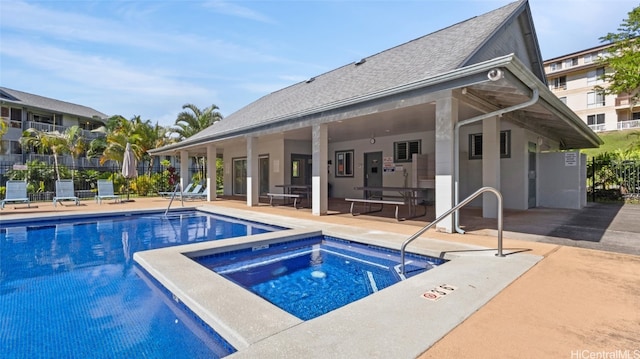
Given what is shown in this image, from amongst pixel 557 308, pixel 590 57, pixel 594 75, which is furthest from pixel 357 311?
pixel 590 57

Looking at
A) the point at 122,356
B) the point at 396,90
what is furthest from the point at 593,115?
the point at 122,356

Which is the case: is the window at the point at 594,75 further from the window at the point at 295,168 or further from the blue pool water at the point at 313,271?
the blue pool water at the point at 313,271

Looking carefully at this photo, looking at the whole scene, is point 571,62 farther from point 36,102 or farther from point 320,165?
point 36,102

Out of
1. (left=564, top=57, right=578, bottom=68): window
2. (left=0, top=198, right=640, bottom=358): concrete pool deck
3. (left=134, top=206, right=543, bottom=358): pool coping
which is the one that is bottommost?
(left=0, top=198, right=640, bottom=358): concrete pool deck

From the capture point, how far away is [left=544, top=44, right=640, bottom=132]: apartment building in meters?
33.7

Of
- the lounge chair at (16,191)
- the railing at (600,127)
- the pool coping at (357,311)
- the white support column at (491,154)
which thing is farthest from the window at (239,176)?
the railing at (600,127)

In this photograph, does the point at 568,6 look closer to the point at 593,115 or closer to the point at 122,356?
the point at 122,356

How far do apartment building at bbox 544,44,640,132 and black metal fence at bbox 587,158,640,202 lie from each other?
81.6 feet

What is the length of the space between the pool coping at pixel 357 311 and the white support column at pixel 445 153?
1711mm

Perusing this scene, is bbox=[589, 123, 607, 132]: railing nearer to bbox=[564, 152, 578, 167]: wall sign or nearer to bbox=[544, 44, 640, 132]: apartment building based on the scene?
bbox=[544, 44, 640, 132]: apartment building

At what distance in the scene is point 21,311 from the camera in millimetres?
3619

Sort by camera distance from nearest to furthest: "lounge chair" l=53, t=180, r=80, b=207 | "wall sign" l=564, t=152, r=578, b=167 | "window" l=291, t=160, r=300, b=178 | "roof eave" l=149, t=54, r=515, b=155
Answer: "roof eave" l=149, t=54, r=515, b=155
"wall sign" l=564, t=152, r=578, b=167
"lounge chair" l=53, t=180, r=80, b=207
"window" l=291, t=160, r=300, b=178

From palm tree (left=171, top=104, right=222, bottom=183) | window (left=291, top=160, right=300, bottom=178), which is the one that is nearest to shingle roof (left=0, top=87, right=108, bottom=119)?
palm tree (left=171, top=104, right=222, bottom=183)

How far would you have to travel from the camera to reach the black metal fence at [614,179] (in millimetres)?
14195
